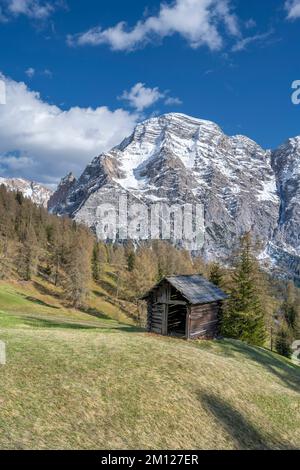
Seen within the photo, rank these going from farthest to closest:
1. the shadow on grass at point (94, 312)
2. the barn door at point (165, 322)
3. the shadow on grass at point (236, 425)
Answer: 1. the shadow on grass at point (94, 312)
2. the barn door at point (165, 322)
3. the shadow on grass at point (236, 425)

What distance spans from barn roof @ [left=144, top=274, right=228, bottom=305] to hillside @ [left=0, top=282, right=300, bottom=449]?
7985 millimetres

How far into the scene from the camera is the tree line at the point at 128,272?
48.5 meters

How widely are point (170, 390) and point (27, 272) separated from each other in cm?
8683

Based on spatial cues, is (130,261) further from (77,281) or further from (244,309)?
(244,309)

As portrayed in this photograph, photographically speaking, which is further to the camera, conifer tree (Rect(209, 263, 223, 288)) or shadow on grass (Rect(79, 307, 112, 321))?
shadow on grass (Rect(79, 307, 112, 321))

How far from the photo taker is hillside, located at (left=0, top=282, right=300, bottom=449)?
46.8 ft

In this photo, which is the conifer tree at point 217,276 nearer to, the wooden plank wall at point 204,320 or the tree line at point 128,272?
the tree line at point 128,272

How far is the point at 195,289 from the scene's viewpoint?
3547 cm

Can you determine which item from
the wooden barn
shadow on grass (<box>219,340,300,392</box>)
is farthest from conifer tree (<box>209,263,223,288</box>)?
shadow on grass (<box>219,340,300,392</box>)

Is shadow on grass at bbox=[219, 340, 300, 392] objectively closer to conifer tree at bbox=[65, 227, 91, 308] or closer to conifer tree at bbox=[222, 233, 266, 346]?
conifer tree at bbox=[222, 233, 266, 346]

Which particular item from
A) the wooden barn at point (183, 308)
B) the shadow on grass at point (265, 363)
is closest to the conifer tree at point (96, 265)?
the wooden barn at point (183, 308)

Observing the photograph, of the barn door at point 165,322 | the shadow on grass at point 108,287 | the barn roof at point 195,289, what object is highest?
the barn roof at point 195,289

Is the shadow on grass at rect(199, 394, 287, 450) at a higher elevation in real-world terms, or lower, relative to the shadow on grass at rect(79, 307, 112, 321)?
higher

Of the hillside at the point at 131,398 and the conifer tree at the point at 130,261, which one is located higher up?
the conifer tree at the point at 130,261
